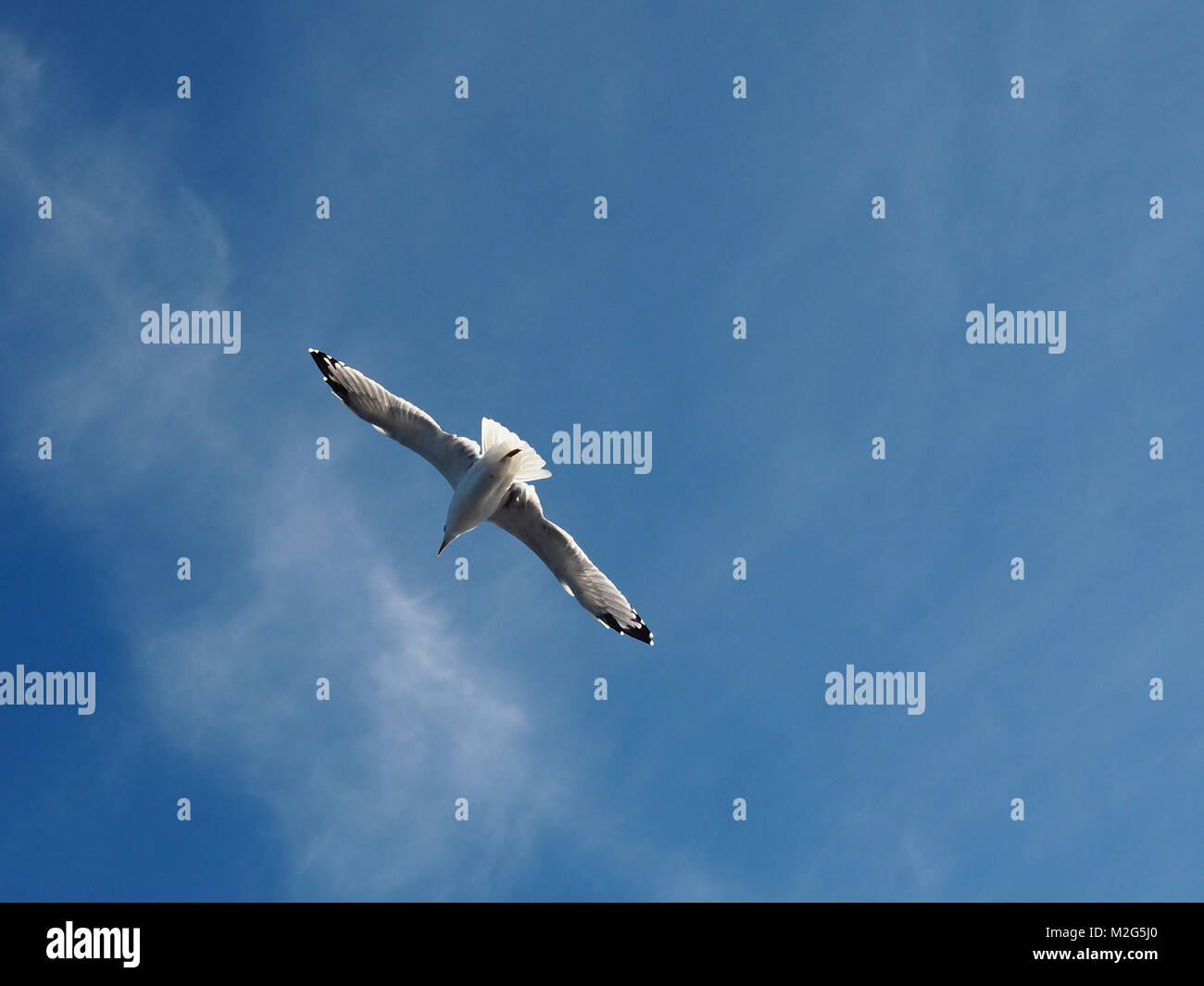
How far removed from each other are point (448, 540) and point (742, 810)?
4.87 metres

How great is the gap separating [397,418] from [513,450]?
1407 millimetres

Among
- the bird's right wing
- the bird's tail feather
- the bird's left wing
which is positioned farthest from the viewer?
the bird's left wing

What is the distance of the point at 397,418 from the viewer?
10.1 metres

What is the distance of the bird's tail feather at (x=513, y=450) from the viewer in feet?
30.7

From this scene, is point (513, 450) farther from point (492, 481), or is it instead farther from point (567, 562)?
point (567, 562)

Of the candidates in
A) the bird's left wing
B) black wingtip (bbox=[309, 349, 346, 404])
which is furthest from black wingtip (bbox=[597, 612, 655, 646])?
black wingtip (bbox=[309, 349, 346, 404])

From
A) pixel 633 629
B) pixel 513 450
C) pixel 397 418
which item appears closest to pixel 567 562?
pixel 633 629

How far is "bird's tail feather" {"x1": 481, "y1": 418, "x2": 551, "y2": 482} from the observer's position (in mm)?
9359

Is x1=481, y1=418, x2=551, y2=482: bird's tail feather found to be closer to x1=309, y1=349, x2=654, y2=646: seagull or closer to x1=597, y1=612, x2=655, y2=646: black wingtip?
x1=309, y1=349, x2=654, y2=646: seagull

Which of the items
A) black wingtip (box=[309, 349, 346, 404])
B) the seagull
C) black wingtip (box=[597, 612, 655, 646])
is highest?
black wingtip (box=[309, 349, 346, 404])

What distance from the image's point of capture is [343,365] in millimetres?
10078

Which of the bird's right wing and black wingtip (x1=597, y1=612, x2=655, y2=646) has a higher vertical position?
the bird's right wing

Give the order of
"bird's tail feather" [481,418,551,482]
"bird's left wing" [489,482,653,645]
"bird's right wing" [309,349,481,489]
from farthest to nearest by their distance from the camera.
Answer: "bird's left wing" [489,482,653,645] → "bird's right wing" [309,349,481,489] → "bird's tail feather" [481,418,551,482]
